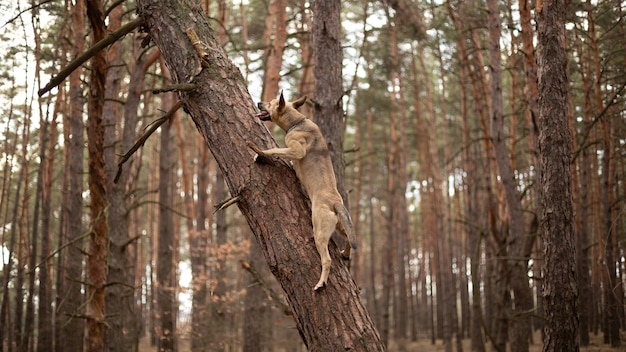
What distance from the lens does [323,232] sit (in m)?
3.93

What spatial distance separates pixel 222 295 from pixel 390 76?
13083mm

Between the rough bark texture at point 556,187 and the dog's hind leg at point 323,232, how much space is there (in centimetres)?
382

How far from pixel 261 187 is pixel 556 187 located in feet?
14.1

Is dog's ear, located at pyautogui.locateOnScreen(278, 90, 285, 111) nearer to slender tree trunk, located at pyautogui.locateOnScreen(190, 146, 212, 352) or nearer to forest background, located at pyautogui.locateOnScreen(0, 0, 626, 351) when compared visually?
forest background, located at pyautogui.locateOnScreen(0, 0, 626, 351)

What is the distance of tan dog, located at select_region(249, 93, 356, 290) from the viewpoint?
13.0 feet

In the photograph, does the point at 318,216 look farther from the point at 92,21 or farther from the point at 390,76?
the point at 390,76

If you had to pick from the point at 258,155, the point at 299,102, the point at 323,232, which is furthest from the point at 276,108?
the point at 323,232

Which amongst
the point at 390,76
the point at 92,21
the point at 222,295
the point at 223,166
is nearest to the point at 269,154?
the point at 223,166

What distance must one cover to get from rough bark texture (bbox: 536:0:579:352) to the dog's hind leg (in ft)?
12.5

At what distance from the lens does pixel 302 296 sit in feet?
12.4

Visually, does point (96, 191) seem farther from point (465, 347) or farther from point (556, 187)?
point (465, 347)

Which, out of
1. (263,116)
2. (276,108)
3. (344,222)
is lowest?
(344,222)

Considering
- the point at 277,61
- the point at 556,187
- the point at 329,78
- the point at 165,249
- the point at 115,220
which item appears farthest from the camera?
the point at 165,249

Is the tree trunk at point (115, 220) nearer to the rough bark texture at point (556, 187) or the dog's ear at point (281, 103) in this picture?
the dog's ear at point (281, 103)
